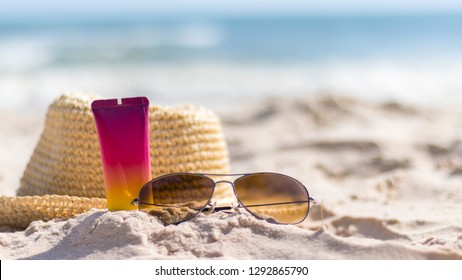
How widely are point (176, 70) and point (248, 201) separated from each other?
7.99 m

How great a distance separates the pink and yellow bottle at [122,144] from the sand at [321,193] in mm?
80

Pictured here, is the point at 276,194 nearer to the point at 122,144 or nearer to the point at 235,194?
the point at 235,194

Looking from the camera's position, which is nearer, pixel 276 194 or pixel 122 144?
pixel 122 144

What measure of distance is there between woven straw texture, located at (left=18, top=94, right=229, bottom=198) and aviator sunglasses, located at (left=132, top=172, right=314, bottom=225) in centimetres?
36

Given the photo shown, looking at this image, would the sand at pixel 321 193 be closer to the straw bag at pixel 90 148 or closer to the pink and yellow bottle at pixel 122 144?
the pink and yellow bottle at pixel 122 144

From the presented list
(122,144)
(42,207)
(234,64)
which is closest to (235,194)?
(122,144)

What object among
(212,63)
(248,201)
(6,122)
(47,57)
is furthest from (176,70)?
(248,201)

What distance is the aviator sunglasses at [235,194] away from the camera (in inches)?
67.5

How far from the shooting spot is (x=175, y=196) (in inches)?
69.1

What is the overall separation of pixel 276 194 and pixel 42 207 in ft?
2.25

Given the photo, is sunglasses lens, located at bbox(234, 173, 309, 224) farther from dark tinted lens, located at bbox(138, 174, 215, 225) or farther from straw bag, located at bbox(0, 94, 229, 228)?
straw bag, located at bbox(0, 94, 229, 228)
